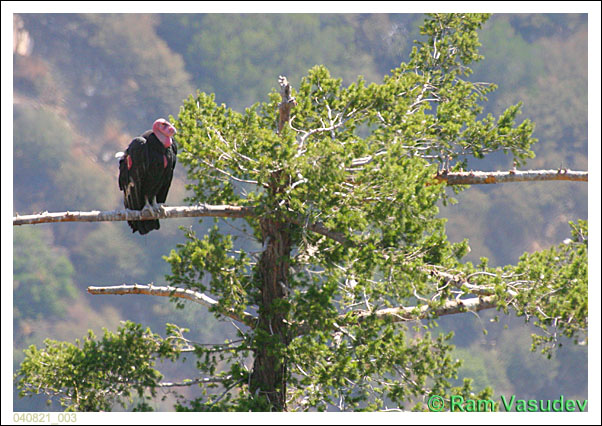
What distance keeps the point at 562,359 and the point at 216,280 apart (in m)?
23.9

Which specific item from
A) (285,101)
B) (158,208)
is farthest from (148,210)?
(285,101)

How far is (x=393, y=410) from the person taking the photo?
740cm

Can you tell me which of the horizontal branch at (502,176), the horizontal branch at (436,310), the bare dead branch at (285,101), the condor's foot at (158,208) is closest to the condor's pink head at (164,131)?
the condor's foot at (158,208)

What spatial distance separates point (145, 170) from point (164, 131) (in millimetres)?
369

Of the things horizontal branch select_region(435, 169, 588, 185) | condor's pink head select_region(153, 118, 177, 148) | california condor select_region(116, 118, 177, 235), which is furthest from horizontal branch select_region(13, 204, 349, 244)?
horizontal branch select_region(435, 169, 588, 185)

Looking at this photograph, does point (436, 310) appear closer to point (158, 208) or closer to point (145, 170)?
point (158, 208)

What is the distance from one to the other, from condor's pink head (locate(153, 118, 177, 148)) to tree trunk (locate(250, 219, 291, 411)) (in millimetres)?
1077

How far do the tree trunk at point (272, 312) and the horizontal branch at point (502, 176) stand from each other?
1665 mm

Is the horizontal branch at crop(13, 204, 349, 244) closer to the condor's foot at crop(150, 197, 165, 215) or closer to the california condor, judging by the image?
the condor's foot at crop(150, 197, 165, 215)

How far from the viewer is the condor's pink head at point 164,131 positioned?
7.50 m

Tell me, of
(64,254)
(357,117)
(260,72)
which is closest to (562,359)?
(260,72)

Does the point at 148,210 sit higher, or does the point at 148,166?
the point at 148,166

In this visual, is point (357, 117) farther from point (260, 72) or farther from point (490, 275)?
point (260, 72)

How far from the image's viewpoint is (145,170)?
7.52 metres
